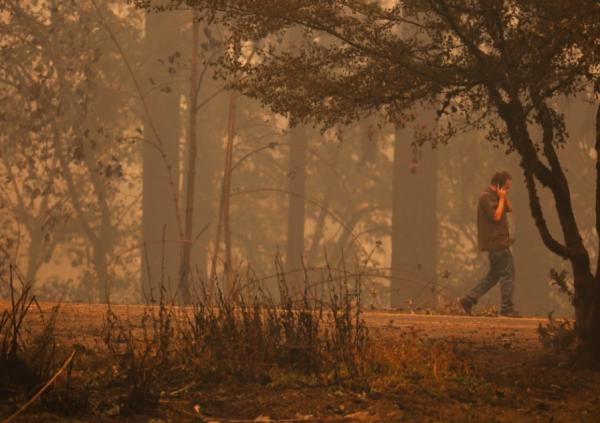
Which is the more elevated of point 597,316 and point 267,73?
point 267,73

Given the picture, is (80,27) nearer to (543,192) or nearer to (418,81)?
(543,192)

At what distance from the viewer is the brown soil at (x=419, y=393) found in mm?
7719

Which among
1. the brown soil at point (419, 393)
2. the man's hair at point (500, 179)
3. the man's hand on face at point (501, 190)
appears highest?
the man's hair at point (500, 179)

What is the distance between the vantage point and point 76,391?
772 cm

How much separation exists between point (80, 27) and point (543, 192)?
459 inches

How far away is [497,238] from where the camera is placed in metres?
15.0

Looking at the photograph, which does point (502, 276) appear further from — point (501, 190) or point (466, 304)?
point (501, 190)

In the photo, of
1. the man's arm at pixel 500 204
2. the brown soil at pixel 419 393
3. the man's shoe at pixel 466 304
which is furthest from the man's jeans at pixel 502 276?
the brown soil at pixel 419 393

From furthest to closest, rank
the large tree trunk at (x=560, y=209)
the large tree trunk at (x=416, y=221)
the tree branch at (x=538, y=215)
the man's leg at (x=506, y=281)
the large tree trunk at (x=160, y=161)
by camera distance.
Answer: the large tree trunk at (x=160, y=161) < the large tree trunk at (x=416, y=221) < the man's leg at (x=506, y=281) < the tree branch at (x=538, y=215) < the large tree trunk at (x=560, y=209)

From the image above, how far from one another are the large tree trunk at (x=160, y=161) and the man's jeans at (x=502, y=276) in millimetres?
9974

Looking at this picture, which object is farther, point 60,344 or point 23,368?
point 60,344

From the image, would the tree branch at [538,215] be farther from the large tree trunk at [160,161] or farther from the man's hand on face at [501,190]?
the large tree trunk at [160,161]

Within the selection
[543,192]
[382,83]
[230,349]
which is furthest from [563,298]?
[230,349]


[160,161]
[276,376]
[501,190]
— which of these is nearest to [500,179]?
[501,190]
